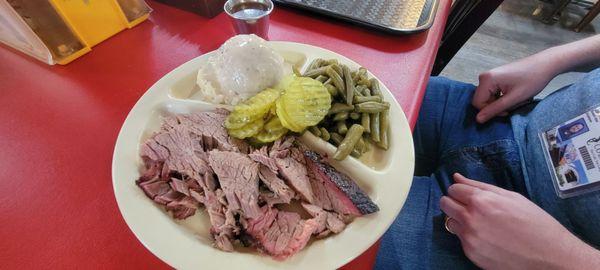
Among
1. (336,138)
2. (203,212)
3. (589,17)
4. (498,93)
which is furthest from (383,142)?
(589,17)

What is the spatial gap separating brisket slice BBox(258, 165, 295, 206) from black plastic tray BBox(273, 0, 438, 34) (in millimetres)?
946

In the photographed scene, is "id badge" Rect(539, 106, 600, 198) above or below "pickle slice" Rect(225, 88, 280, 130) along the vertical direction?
below

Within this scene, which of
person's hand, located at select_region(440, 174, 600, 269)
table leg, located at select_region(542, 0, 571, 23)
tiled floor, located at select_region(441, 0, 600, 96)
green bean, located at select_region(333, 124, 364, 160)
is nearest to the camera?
person's hand, located at select_region(440, 174, 600, 269)

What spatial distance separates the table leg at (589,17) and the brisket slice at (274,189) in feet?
14.6

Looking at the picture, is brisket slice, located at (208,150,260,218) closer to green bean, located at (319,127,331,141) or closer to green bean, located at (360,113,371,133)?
green bean, located at (319,127,331,141)

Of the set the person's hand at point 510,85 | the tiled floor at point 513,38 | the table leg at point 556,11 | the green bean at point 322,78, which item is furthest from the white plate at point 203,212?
the table leg at point 556,11

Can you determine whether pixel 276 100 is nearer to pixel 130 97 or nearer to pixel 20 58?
pixel 130 97

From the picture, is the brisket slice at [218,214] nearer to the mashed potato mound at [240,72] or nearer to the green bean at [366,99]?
the mashed potato mound at [240,72]

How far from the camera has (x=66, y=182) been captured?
39.4 inches

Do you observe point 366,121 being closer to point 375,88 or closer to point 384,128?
point 384,128

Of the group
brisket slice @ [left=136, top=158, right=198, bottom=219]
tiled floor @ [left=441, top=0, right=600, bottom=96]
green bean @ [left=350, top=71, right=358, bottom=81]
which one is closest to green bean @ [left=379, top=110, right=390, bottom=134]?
green bean @ [left=350, top=71, right=358, bottom=81]

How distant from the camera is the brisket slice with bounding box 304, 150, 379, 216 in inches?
33.9

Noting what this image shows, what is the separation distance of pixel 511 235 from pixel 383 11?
1.16 metres

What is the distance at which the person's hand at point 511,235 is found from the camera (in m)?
0.90
